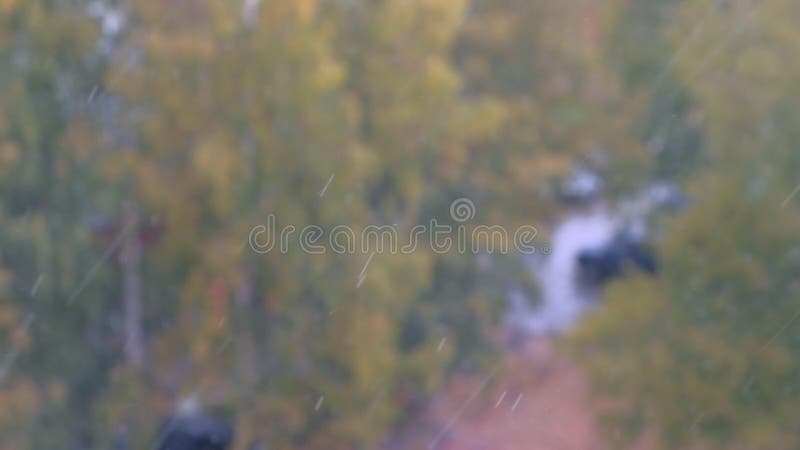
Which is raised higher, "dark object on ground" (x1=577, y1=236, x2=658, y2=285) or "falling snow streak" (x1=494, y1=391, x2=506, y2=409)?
"dark object on ground" (x1=577, y1=236, x2=658, y2=285)

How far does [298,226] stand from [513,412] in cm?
427

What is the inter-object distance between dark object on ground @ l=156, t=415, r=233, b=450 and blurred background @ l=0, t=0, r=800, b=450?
0.08m

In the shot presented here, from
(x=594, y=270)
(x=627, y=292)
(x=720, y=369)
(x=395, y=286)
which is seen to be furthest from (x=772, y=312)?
(x=594, y=270)

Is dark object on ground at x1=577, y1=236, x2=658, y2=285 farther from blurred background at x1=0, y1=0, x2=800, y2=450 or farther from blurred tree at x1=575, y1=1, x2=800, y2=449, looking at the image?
blurred tree at x1=575, y1=1, x2=800, y2=449

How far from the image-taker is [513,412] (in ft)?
30.2

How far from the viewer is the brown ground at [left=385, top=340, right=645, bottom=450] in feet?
26.9

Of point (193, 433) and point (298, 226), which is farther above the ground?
point (298, 226)

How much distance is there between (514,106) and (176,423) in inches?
165

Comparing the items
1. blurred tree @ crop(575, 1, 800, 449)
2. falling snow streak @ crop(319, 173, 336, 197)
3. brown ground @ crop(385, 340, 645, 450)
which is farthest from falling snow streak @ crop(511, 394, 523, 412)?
falling snow streak @ crop(319, 173, 336, 197)

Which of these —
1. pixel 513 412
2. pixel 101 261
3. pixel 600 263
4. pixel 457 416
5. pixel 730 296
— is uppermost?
pixel 600 263

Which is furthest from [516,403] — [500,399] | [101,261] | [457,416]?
[101,261]

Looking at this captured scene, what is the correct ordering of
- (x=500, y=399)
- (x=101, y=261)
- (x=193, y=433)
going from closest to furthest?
1. (x=101, y=261)
2. (x=193, y=433)
3. (x=500, y=399)

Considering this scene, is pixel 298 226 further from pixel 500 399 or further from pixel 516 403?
pixel 516 403

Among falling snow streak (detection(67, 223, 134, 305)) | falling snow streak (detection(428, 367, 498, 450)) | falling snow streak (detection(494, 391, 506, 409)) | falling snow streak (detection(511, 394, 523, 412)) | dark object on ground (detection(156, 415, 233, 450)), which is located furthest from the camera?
falling snow streak (detection(511, 394, 523, 412))
